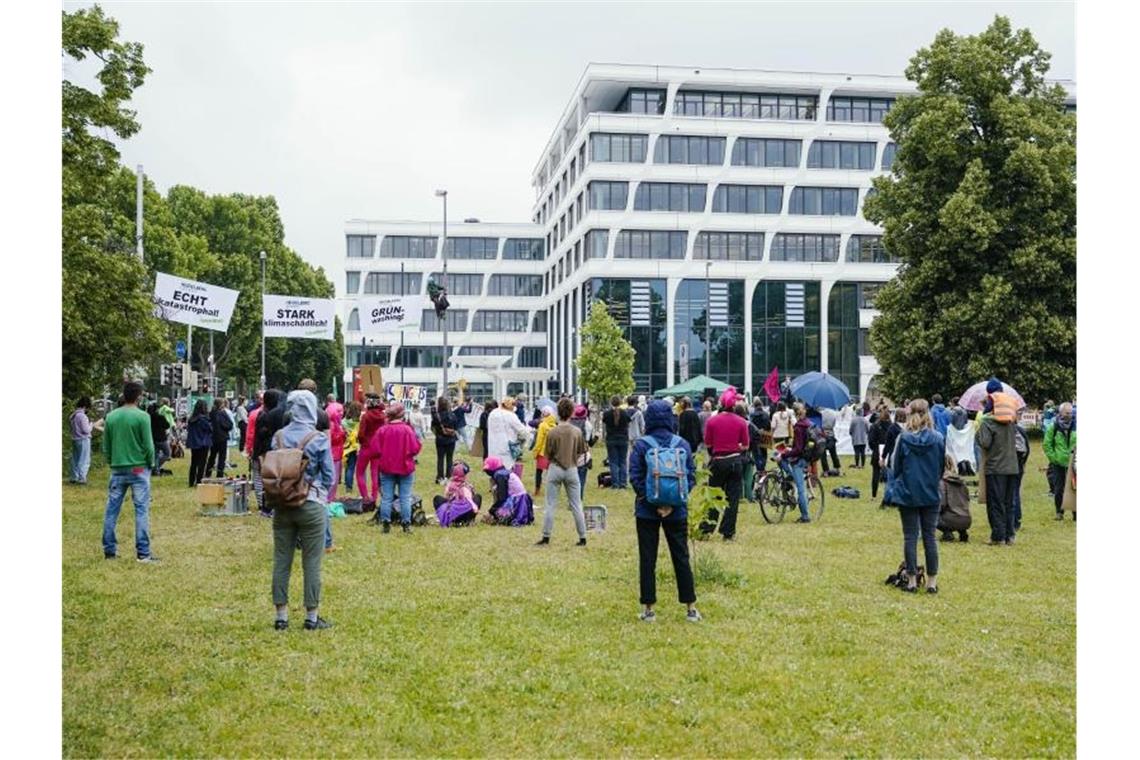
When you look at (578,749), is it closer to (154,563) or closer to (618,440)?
(154,563)

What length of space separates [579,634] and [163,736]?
363cm

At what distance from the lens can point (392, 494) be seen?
50.5 feet

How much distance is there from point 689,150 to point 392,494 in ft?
170

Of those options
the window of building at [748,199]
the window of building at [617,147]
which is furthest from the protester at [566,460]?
the window of building at [748,199]

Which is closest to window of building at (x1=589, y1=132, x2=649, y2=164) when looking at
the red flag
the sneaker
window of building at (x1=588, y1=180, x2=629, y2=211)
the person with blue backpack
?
window of building at (x1=588, y1=180, x2=629, y2=211)

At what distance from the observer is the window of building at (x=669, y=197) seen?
63.1 meters

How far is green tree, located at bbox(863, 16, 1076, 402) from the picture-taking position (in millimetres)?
35094

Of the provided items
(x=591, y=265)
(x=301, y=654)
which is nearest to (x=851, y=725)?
(x=301, y=654)

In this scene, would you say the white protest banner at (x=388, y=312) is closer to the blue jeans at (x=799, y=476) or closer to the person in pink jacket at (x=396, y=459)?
the person in pink jacket at (x=396, y=459)

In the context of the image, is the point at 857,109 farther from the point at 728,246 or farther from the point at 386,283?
the point at 386,283

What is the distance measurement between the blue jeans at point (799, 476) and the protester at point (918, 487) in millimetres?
5678

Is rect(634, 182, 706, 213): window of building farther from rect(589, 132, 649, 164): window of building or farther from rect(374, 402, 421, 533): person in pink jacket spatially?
rect(374, 402, 421, 533): person in pink jacket

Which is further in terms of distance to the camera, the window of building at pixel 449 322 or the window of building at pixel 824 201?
the window of building at pixel 449 322

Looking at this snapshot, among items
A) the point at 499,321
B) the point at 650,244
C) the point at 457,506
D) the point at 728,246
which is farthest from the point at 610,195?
the point at 457,506
